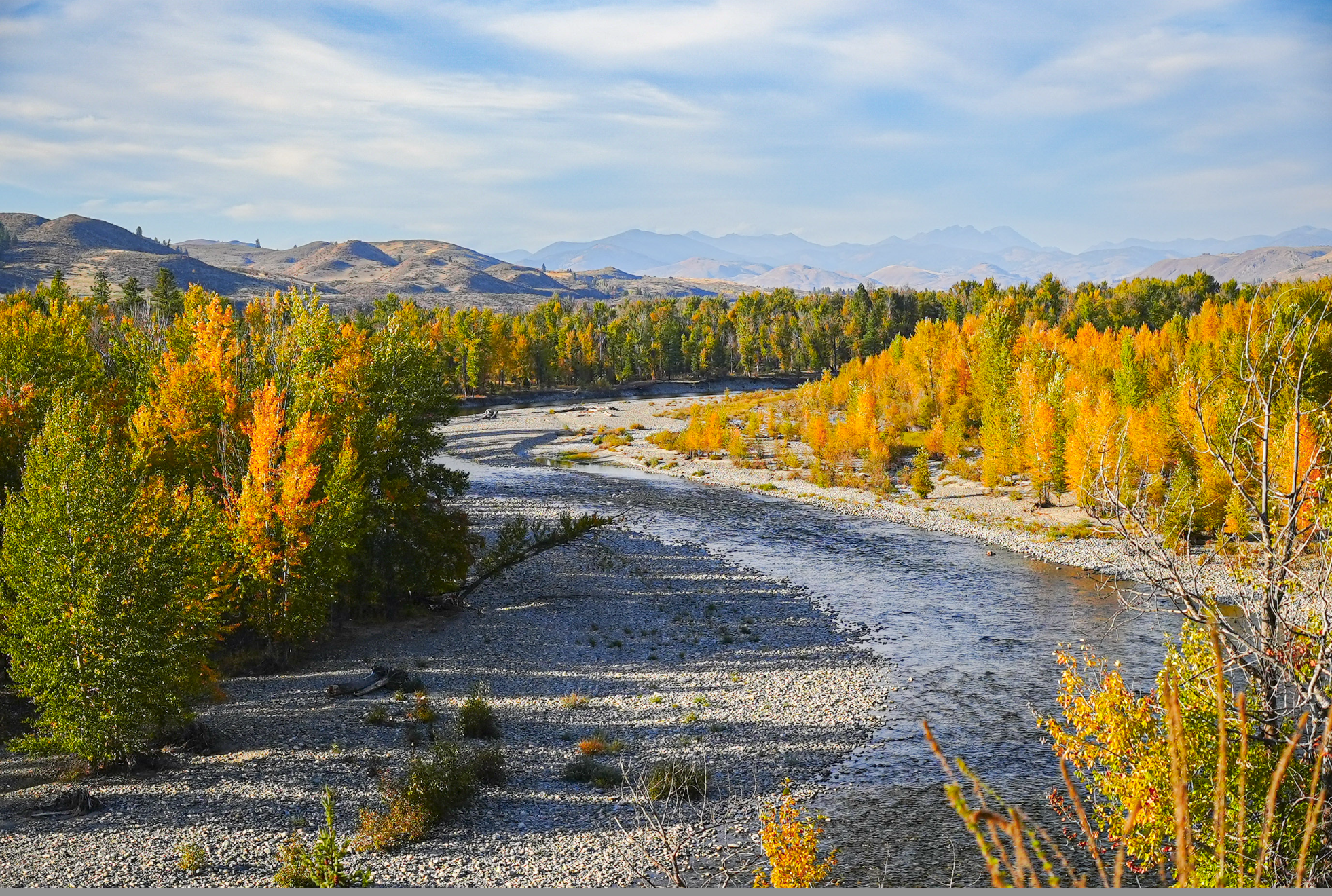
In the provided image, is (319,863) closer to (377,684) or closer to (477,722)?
(477,722)

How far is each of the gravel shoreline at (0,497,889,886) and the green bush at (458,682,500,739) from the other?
784 mm

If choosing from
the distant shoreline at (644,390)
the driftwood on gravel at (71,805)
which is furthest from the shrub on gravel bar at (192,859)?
the distant shoreline at (644,390)

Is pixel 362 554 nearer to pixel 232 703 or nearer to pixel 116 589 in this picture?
pixel 232 703

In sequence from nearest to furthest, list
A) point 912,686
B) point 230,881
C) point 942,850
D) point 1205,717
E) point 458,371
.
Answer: point 1205,717 < point 230,881 < point 942,850 < point 912,686 < point 458,371

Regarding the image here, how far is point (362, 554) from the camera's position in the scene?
33.6 meters

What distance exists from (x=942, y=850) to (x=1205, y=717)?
868 centimetres

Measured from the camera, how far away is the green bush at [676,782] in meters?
20.1

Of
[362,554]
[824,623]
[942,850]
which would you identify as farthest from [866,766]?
[362,554]

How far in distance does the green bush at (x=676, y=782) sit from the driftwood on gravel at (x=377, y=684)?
979 centimetres

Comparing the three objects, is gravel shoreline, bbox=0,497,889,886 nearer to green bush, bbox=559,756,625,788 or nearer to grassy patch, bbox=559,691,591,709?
grassy patch, bbox=559,691,591,709

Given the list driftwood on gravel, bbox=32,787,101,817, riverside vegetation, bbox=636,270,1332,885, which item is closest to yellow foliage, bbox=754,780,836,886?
riverside vegetation, bbox=636,270,1332,885

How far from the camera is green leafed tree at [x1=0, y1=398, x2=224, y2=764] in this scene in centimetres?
1952

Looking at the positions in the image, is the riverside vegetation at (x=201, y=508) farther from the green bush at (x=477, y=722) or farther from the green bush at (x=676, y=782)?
the green bush at (x=676, y=782)

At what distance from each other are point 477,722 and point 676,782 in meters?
6.10
